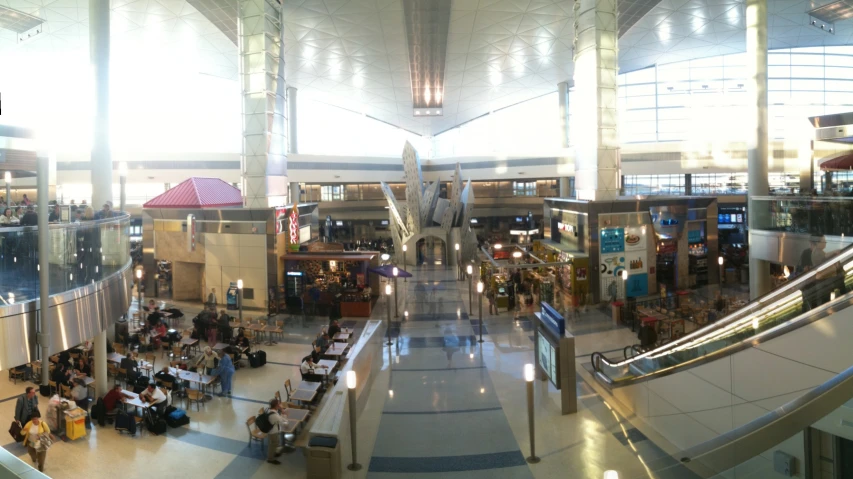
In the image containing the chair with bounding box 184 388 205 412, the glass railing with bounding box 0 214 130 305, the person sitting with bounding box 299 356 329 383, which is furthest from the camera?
the person sitting with bounding box 299 356 329 383

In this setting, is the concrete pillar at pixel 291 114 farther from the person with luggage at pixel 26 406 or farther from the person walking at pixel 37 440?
the person walking at pixel 37 440

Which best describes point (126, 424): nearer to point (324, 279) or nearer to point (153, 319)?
point (153, 319)

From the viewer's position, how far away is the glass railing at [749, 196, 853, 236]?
40.7ft

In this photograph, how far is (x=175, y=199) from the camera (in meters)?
24.4

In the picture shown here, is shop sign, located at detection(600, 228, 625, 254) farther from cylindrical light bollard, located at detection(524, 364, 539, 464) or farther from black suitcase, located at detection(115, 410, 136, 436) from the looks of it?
black suitcase, located at detection(115, 410, 136, 436)

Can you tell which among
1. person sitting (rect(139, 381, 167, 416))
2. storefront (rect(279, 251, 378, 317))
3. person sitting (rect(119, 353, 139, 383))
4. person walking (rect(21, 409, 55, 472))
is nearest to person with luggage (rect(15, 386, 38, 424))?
person walking (rect(21, 409, 55, 472))

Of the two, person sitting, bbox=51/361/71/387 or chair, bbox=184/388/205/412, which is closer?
chair, bbox=184/388/205/412

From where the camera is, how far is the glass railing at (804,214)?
12406mm

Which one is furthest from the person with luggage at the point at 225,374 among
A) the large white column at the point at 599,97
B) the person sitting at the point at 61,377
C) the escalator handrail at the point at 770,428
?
the large white column at the point at 599,97

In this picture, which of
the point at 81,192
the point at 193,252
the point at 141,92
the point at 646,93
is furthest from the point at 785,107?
the point at 81,192

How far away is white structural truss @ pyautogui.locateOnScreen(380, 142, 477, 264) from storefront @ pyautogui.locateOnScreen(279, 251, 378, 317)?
9.66 meters

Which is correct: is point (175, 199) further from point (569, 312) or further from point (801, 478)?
point (801, 478)

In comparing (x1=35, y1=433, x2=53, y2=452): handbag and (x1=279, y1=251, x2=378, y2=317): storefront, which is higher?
(x1=279, y1=251, x2=378, y2=317): storefront

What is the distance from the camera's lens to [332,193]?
47969 millimetres
